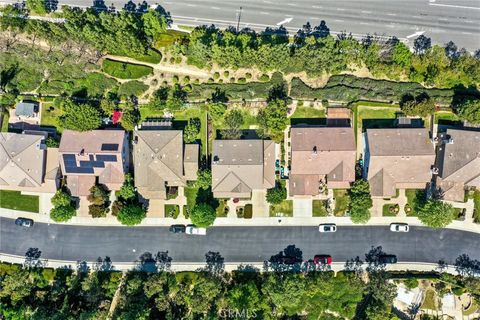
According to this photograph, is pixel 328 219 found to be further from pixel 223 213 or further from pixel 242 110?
pixel 242 110

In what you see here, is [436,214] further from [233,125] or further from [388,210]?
[233,125]

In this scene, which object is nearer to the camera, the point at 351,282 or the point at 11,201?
the point at 351,282

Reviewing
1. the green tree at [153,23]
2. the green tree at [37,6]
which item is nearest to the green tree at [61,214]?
the green tree at [153,23]

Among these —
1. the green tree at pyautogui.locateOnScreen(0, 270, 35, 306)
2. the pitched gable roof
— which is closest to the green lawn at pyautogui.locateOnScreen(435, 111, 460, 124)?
the pitched gable roof

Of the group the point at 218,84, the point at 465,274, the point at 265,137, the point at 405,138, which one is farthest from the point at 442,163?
the point at 218,84

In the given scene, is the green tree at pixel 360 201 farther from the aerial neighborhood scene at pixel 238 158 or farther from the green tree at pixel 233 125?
the green tree at pixel 233 125

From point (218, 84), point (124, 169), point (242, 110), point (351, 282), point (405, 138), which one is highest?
point (218, 84)
